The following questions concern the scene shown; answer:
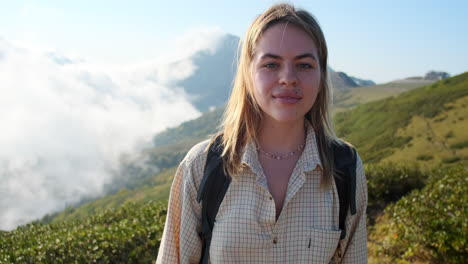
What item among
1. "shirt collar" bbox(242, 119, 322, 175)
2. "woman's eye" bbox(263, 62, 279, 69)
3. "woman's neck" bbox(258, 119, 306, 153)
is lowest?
"shirt collar" bbox(242, 119, 322, 175)

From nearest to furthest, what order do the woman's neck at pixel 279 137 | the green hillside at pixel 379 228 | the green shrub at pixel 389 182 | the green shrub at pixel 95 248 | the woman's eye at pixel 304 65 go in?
the woman's eye at pixel 304 65 < the woman's neck at pixel 279 137 < the green shrub at pixel 95 248 < the green hillside at pixel 379 228 < the green shrub at pixel 389 182

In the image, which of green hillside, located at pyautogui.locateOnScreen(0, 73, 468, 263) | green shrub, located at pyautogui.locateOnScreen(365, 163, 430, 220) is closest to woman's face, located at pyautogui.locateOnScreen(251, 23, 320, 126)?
green hillside, located at pyautogui.locateOnScreen(0, 73, 468, 263)

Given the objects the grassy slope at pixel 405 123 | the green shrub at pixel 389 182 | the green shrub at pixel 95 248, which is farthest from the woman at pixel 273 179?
the grassy slope at pixel 405 123

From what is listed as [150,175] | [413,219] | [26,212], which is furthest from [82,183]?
[413,219]

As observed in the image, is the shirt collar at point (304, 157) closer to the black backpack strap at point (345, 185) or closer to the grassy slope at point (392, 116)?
the black backpack strap at point (345, 185)

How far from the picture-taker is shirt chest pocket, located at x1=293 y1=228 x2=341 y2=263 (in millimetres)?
2389

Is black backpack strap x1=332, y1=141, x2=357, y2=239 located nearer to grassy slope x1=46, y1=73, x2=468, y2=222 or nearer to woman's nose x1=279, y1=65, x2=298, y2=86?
woman's nose x1=279, y1=65, x2=298, y2=86

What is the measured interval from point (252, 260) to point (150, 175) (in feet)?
587

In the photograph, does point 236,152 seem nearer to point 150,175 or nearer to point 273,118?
point 273,118

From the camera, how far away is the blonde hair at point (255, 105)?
8.20ft

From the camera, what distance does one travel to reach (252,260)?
236 centimetres

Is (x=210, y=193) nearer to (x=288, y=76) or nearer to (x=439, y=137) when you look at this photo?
(x=288, y=76)

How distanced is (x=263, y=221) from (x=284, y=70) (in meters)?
0.92

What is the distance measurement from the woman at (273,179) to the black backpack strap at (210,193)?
0.04 meters
